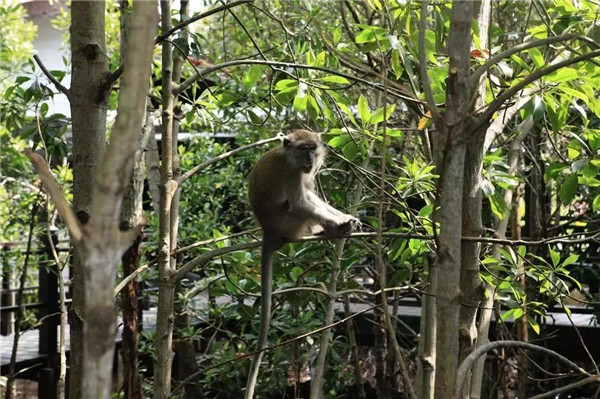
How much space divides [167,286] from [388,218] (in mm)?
4416

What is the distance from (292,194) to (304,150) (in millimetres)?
280

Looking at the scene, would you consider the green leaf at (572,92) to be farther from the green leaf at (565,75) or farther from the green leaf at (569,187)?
the green leaf at (569,187)

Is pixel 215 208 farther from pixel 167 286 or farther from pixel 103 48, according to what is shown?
pixel 103 48

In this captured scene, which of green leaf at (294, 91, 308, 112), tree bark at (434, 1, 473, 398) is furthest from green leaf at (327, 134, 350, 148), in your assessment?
tree bark at (434, 1, 473, 398)

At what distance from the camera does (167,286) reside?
9.45 feet

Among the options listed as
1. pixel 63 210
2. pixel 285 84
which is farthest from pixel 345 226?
pixel 63 210

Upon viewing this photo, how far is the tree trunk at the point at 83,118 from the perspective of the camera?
2361 millimetres

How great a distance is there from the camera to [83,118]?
236 cm

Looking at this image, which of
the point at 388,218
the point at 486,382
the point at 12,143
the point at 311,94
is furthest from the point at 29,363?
the point at 311,94

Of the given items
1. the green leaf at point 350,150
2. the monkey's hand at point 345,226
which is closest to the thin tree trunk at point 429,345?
the monkey's hand at point 345,226

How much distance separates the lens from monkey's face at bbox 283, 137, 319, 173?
170 inches

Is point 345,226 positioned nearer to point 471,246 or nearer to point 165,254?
point 165,254

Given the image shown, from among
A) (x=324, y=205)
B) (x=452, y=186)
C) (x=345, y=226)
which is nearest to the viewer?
(x=452, y=186)

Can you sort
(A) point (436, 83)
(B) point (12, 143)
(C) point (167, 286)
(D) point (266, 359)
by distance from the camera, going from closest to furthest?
(A) point (436, 83) < (C) point (167, 286) < (D) point (266, 359) < (B) point (12, 143)
